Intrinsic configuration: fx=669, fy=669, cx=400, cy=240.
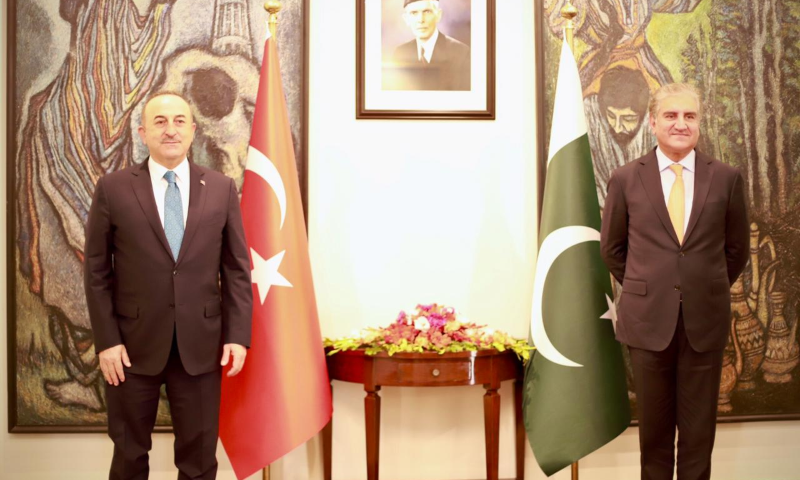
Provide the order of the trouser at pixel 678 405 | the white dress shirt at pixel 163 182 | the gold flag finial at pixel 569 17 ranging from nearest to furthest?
the white dress shirt at pixel 163 182 < the trouser at pixel 678 405 < the gold flag finial at pixel 569 17

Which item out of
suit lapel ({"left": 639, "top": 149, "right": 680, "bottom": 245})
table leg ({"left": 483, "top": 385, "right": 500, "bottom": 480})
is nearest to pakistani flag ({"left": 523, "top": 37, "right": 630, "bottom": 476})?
table leg ({"left": 483, "top": 385, "right": 500, "bottom": 480})

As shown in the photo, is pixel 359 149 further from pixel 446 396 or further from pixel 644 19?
pixel 644 19

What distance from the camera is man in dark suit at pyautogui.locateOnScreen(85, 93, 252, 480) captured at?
2322 millimetres

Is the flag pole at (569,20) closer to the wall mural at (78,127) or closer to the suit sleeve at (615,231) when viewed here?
the suit sleeve at (615,231)

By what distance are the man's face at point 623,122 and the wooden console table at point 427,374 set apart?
48.1 inches

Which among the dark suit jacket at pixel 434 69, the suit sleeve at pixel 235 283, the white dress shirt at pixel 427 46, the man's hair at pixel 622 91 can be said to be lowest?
the suit sleeve at pixel 235 283

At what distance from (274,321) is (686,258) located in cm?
165

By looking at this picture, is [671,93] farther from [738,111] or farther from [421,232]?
[421,232]

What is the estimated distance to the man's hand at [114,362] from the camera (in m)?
2.30

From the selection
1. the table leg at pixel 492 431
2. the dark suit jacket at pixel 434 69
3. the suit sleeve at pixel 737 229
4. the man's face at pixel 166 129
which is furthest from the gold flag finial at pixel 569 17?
the man's face at pixel 166 129

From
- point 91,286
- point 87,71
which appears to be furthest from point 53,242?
point 91,286

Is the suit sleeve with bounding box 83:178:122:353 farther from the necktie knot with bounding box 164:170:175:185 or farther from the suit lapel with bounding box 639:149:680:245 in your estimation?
the suit lapel with bounding box 639:149:680:245

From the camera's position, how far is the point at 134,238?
2.32m

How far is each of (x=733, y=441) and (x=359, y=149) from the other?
7.81 feet
